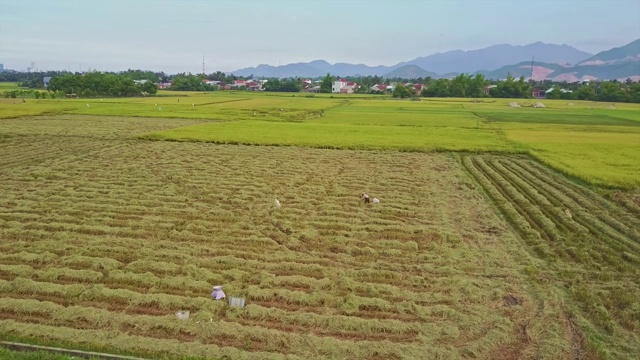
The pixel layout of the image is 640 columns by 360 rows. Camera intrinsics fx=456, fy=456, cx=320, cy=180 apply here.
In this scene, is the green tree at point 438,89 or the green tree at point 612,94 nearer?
the green tree at point 612,94

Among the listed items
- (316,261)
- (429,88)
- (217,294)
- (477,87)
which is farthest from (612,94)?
(217,294)

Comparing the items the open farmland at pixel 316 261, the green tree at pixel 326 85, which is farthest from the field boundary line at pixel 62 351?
the green tree at pixel 326 85

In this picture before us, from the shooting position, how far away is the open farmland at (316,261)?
6695 mm

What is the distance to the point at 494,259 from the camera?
32.2ft

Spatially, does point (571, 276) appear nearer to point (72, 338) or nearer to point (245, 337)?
point (245, 337)

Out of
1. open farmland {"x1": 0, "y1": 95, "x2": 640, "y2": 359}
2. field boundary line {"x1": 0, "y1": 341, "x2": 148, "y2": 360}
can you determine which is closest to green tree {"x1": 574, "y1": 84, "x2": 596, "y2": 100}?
open farmland {"x1": 0, "y1": 95, "x2": 640, "y2": 359}

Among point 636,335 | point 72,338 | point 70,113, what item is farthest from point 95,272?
point 70,113

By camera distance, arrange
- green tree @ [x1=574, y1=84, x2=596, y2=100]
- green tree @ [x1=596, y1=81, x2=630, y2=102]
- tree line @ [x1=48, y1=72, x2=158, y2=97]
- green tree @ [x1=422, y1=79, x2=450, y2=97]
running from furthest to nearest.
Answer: green tree @ [x1=422, y1=79, x2=450, y2=97]
green tree @ [x1=574, y1=84, x2=596, y2=100]
green tree @ [x1=596, y1=81, x2=630, y2=102]
tree line @ [x1=48, y1=72, x2=158, y2=97]

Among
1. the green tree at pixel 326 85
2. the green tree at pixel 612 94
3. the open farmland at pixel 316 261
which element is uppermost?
the green tree at pixel 326 85

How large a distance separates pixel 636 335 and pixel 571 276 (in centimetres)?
214

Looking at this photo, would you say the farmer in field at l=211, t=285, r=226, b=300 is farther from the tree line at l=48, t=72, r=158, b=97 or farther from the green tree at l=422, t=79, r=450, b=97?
the green tree at l=422, t=79, r=450, b=97

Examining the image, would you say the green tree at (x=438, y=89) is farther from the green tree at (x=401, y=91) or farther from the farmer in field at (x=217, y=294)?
the farmer in field at (x=217, y=294)

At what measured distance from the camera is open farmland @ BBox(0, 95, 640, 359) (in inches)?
264

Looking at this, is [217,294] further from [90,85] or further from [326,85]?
[326,85]
